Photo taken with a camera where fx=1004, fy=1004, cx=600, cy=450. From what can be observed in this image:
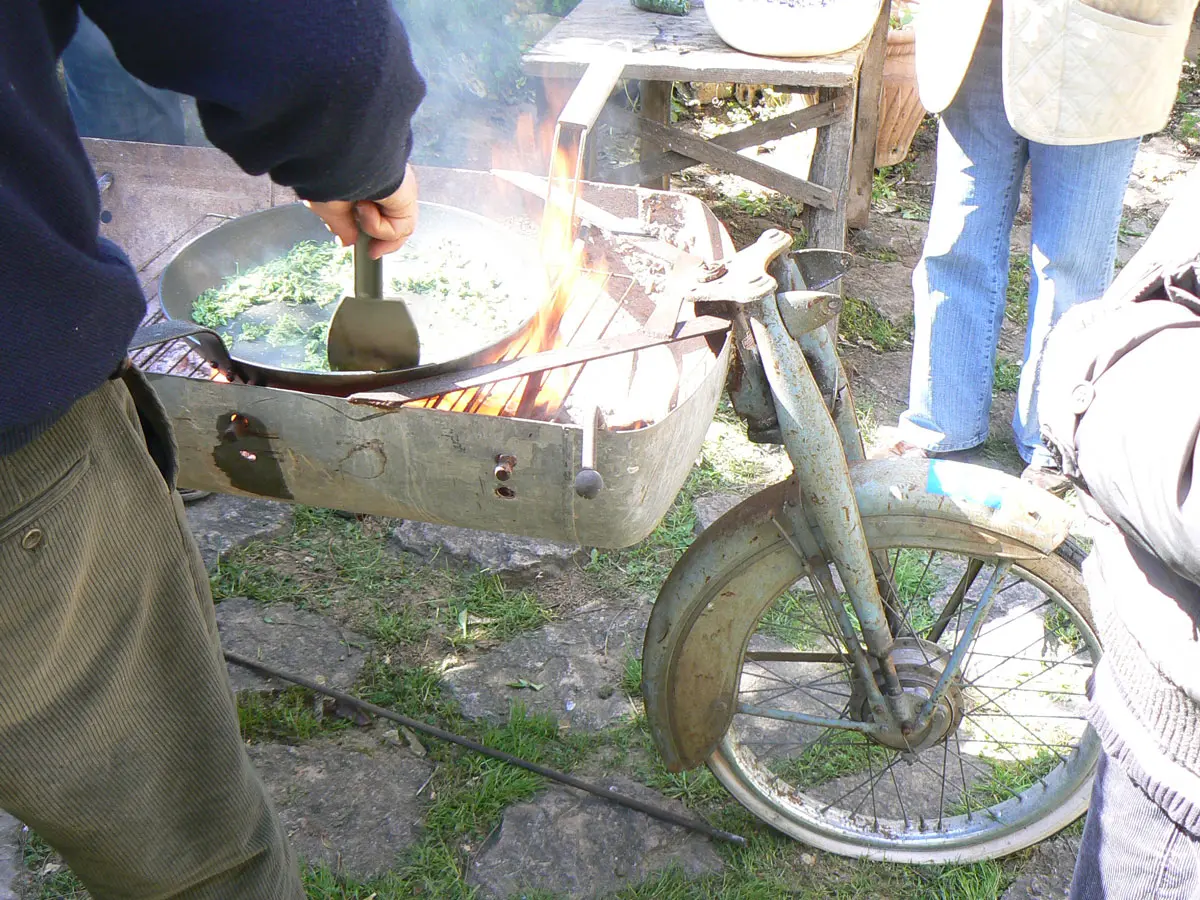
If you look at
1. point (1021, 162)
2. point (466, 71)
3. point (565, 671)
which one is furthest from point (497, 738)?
point (466, 71)

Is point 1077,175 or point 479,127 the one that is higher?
point 1077,175

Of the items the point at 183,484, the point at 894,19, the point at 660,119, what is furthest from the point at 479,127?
the point at 183,484

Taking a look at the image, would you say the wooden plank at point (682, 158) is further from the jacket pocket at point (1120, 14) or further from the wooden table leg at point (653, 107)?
the jacket pocket at point (1120, 14)

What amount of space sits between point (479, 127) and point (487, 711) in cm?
Result: 373

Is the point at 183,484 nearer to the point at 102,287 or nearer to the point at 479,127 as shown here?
the point at 102,287

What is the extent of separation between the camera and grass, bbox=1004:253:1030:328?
5.00m

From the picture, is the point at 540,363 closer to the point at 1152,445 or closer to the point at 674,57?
the point at 1152,445

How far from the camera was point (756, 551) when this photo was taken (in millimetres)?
2096

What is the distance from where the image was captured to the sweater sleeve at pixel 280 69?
3.83ft

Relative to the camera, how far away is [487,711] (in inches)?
117

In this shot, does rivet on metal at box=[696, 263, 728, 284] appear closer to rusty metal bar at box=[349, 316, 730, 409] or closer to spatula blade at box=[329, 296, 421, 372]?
rusty metal bar at box=[349, 316, 730, 409]

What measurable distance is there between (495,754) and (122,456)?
1.62 metres

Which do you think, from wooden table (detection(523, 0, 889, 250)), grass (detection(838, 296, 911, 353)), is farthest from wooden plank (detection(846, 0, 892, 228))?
grass (detection(838, 296, 911, 353))

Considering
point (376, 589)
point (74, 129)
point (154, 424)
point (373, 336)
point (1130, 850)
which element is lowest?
point (376, 589)
